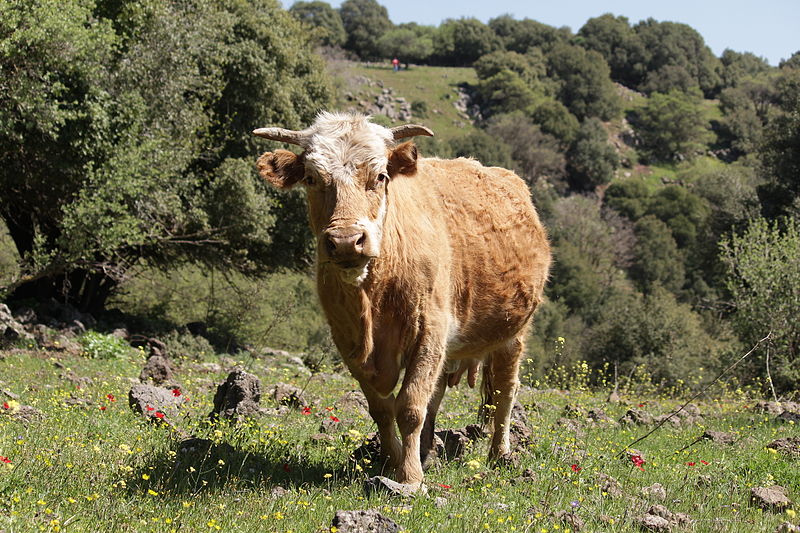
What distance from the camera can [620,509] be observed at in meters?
5.52

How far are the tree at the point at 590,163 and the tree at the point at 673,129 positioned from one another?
15020 mm

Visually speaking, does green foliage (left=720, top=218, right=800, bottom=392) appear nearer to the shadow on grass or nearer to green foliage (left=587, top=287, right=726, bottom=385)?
green foliage (left=587, top=287, right=726, bottom=385)

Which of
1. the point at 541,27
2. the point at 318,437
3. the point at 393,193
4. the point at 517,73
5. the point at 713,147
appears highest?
the point at 541,27

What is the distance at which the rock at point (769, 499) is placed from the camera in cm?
582

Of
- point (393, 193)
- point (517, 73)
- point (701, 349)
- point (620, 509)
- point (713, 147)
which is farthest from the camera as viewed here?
point (517, 73)

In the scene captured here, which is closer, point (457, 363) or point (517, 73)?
point (457, 363)

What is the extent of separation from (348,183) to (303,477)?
237 cm

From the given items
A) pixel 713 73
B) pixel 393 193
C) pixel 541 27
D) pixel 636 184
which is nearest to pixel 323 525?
pixel 393 193

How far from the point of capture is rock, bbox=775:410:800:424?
35.4 ft

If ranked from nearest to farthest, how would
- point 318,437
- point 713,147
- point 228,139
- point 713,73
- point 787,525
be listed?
1. point 787,525
2. point 318,437
3. point 228,139
4. point 713,147
5. point 713,73

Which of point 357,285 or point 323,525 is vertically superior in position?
point 357,285

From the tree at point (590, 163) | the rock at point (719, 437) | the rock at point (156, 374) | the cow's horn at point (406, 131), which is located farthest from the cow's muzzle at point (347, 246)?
the tree at point (590, 163)

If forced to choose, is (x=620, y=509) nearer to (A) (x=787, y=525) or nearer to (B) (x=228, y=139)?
(A) (x=787, y=525)

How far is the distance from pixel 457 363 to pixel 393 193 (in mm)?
2331
